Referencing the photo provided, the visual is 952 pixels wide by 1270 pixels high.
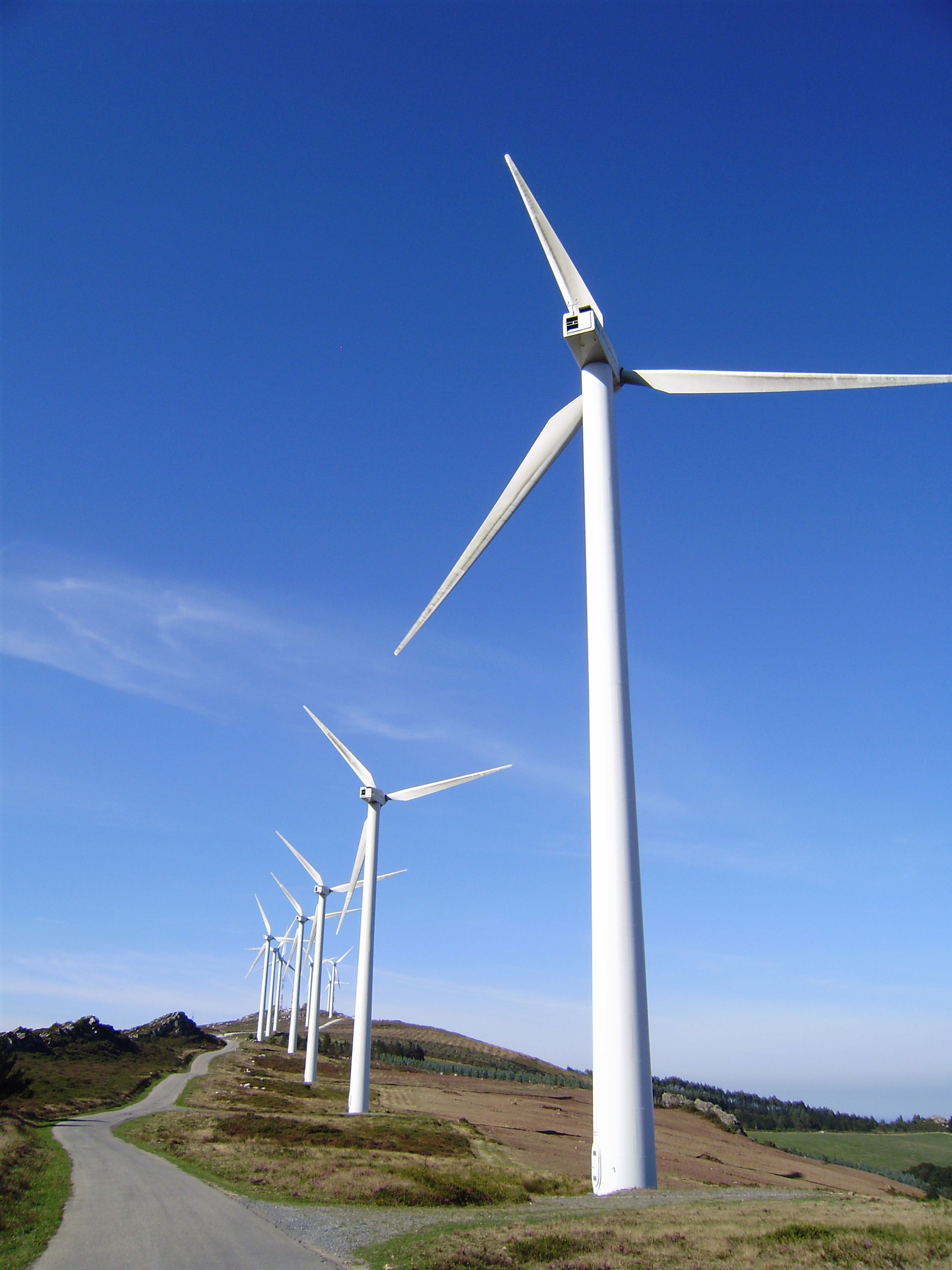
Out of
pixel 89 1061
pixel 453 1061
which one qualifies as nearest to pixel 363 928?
pixel 89 1061

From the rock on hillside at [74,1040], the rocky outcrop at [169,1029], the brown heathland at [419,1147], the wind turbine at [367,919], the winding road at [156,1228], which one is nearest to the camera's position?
the winding road at [156,1228]

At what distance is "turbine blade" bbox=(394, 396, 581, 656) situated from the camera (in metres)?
23.2

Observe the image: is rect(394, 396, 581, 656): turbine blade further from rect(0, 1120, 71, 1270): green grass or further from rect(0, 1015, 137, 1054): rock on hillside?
rect(0, 1015, 137, 1054): rock on hillside

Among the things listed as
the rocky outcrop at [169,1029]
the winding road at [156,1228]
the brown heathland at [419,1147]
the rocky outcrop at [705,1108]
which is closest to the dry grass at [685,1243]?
the winding road at [156,1228]

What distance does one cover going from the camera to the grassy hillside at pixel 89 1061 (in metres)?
62.2

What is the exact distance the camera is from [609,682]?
1691 cm

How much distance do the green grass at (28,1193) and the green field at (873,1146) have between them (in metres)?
77.0

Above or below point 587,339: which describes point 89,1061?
below

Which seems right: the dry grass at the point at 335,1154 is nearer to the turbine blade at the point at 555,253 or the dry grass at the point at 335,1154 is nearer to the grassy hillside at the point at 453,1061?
the turbine blade at the point at 555,253

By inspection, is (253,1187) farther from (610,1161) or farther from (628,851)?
(628,851)

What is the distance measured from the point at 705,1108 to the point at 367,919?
63194 millimetres

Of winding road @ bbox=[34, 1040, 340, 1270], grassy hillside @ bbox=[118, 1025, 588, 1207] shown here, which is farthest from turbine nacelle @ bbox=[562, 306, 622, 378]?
grassy hillside @ bbox=[118, 1025, 588, 1207]

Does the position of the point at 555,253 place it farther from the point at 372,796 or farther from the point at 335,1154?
the point at 372,796

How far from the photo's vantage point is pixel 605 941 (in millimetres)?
15273
